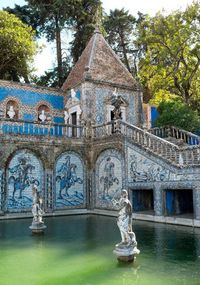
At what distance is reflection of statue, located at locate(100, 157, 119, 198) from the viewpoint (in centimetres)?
1655

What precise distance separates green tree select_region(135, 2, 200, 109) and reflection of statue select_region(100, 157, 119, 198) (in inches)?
529

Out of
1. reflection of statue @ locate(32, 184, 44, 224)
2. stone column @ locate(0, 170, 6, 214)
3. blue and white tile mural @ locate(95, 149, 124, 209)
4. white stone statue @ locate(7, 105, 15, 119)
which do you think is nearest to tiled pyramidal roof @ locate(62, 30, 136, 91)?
white stone statue @ locate(7, 105, 15, 119)

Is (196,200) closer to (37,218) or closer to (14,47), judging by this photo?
(37,218)

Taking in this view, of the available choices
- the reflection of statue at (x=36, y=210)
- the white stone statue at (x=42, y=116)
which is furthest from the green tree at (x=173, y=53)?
the reflection of statue at (x=36, y=210)

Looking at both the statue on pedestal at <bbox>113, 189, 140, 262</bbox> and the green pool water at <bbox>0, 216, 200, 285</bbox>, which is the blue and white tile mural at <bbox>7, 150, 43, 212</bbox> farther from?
the statue on pedestal at <bbox>113, 189, 140, 262</bbox>

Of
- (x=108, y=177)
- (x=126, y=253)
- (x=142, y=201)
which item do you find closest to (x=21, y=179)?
(x=108, y=177)

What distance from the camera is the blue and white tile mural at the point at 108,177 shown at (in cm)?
1614

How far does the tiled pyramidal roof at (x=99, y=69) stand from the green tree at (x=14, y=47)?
529 centimetres

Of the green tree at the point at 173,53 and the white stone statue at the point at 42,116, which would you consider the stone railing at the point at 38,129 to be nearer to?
the white stone statue at the point at 42,116

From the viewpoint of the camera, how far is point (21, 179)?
16.0 meters

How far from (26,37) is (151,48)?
11161mm

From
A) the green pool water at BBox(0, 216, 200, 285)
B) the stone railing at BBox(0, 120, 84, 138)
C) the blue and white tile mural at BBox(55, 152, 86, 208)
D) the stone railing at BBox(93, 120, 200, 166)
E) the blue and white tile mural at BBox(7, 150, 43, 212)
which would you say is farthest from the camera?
the blue and white tile mural at BBox(55, 152, 86, 208)

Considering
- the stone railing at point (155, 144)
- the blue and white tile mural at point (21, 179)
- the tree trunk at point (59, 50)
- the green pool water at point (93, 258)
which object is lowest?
the green pool water at point (93, 258)

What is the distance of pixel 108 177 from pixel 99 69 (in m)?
7.89
